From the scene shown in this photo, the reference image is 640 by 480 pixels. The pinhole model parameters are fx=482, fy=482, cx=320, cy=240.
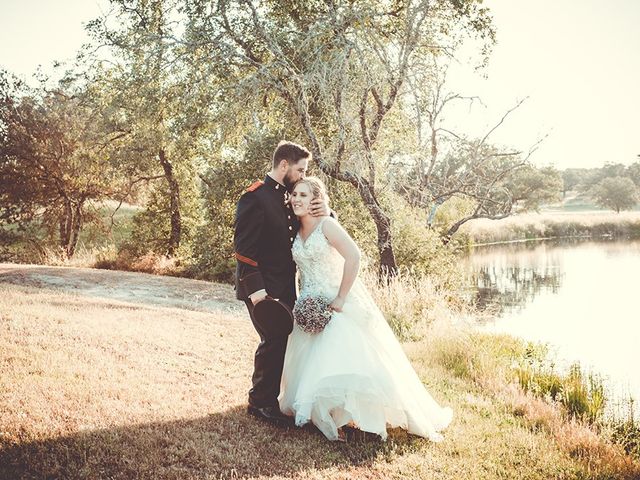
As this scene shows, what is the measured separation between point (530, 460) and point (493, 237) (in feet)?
104

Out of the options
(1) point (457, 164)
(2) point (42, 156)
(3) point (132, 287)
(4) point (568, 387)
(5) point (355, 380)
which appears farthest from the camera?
(1) point (457, 164)

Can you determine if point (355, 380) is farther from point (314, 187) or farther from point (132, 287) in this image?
point (132, 287)

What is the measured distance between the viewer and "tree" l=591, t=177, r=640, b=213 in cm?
5175

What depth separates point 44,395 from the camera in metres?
4.06

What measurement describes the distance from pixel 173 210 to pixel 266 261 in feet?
50.0

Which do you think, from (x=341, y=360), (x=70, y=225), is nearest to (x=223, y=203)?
(x=70, y=225)

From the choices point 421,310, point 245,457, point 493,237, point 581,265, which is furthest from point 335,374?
point 493,237

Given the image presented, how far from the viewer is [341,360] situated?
3.73 metres

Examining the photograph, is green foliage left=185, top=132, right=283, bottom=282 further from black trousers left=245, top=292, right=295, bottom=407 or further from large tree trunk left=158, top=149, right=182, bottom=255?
black trousers left=245, top=292, right=295, bottom=407

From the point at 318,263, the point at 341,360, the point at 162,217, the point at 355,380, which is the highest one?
the point at 162,217

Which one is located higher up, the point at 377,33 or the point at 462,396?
the point at 377,33

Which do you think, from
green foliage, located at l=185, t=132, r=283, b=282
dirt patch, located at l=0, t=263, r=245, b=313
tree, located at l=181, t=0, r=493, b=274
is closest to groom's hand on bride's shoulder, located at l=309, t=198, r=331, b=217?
tree, located at l=181, t=0, r=493, b=274

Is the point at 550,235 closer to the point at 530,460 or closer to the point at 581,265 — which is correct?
the point at 581,265

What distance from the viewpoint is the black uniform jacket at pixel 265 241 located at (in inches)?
150
